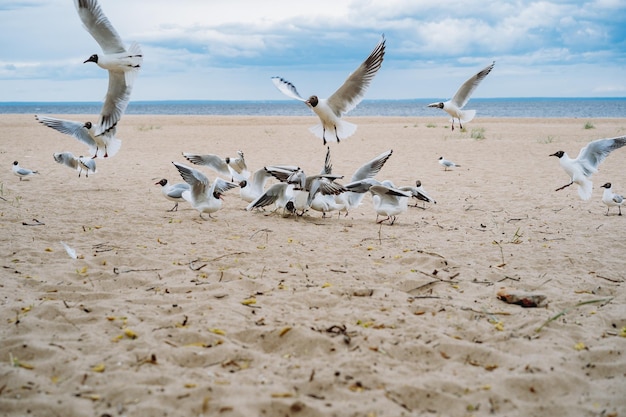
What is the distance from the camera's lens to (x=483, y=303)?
4102mm

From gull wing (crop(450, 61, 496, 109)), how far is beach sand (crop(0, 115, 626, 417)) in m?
3.99

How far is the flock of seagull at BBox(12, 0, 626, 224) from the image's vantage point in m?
6.93

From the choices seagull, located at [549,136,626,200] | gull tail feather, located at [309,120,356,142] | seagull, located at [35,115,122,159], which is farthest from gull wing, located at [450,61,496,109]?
seagull, located at [35,115,122,159]

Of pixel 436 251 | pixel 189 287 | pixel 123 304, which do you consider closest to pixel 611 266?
pixel 436 251

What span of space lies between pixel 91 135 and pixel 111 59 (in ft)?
8.88

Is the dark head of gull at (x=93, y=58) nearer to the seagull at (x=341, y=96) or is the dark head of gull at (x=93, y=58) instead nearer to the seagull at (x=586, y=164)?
the seagull at (x=341, y=96)

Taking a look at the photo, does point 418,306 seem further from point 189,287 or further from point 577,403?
point 189,287

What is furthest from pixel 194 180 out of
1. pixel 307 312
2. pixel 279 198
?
pixel 307 312

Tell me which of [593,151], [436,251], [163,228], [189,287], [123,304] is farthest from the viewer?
[593,151]

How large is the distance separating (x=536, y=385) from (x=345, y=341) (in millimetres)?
1048

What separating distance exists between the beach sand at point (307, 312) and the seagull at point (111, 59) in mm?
1286

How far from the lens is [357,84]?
844 cm

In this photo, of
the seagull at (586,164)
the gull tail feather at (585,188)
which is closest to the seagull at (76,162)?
the seagull at (586,164)

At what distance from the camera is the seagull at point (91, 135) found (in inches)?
350
